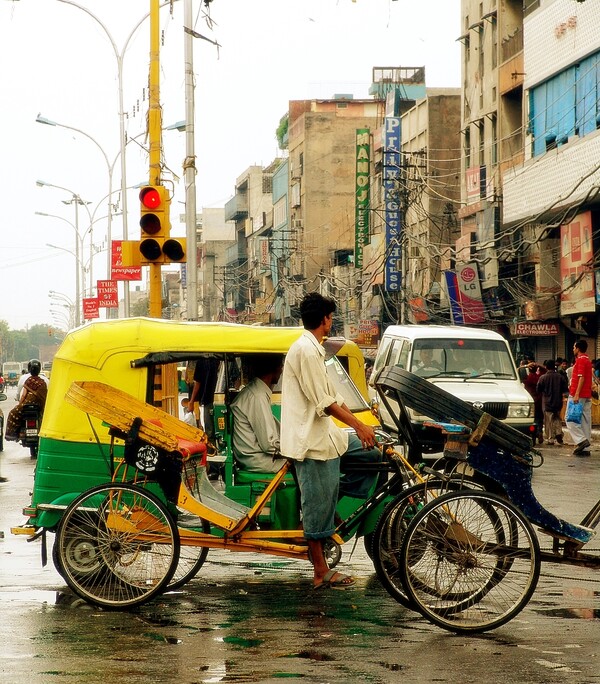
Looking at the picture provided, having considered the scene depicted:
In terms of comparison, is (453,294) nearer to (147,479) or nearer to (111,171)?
(111,171)

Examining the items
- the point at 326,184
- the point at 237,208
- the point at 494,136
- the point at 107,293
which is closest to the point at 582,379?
the point at 107,293

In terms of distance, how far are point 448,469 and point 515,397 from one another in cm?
1263

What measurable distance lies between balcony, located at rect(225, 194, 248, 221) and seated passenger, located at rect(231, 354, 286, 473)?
361 feet

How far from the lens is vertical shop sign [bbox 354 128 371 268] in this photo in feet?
203

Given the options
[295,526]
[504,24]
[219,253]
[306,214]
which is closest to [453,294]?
[504,24]

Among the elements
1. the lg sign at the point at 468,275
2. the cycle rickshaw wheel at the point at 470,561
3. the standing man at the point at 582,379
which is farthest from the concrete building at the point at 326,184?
the cycle rickshaw wheel at the point at 470,561

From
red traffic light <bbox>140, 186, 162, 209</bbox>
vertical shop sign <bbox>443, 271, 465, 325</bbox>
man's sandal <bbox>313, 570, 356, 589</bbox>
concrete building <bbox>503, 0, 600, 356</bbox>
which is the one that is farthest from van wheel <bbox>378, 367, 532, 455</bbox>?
vertical shop sign <bbox>443, 271, 465, 325</bbox>

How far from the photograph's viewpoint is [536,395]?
2719cm

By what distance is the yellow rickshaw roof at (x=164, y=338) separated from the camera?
27.7 ft

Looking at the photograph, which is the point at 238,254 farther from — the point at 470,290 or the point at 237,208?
the point at 470,290

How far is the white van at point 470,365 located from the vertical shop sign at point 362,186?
38.9 meters

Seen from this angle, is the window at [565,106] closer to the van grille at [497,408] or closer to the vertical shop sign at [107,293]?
the van grille at [497,408]

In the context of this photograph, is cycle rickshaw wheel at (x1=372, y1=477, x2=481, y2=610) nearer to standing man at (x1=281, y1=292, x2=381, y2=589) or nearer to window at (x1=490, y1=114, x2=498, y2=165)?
standing man at (x1=281, y1=292, x2=381, y2=589)

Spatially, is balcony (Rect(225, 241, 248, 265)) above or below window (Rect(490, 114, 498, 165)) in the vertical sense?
above
